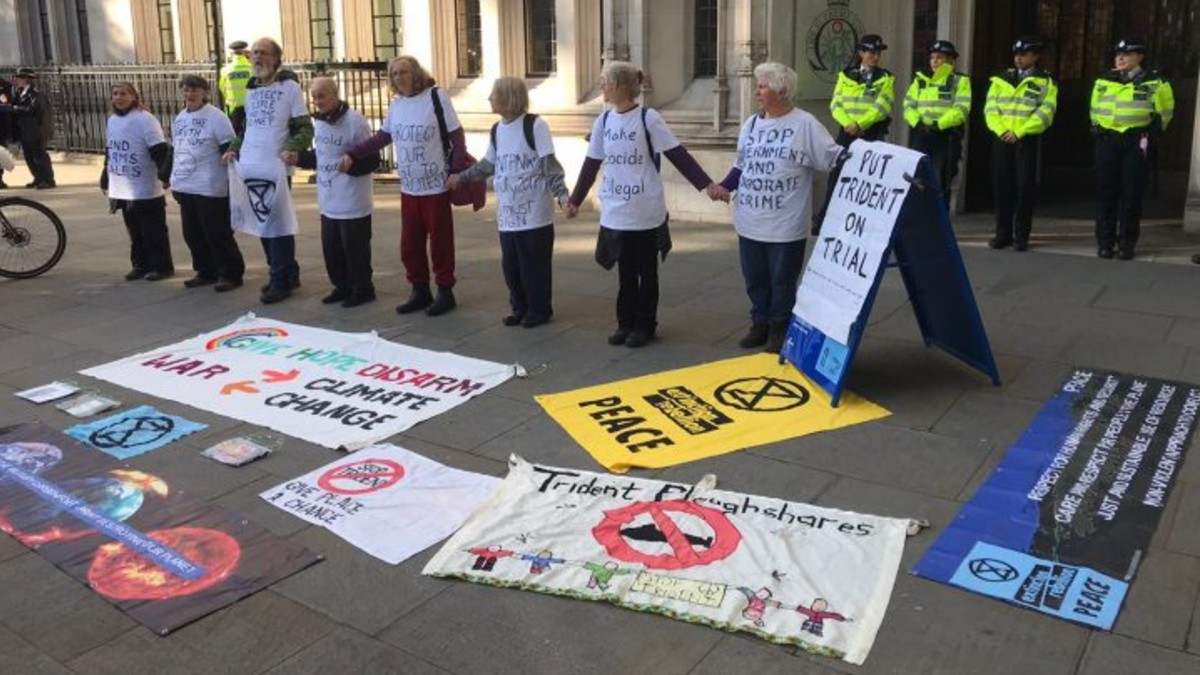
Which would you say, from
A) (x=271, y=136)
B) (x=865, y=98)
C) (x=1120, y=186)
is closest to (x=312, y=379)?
(x=271, y=136)

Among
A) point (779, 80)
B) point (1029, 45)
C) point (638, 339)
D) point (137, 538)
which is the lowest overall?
point (137, 538)

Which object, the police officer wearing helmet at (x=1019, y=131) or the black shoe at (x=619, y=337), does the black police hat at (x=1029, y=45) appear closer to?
the police officer wearing helmet at (x=1019, y=131)

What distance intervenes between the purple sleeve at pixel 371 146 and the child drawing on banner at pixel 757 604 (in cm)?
489

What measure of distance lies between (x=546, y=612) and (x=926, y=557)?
54.2 inches

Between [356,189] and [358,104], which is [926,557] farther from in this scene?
[358,104]

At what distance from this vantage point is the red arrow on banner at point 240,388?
6.03m

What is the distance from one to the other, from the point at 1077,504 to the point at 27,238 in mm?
8568

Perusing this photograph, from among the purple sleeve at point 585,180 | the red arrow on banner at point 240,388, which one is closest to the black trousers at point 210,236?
the red arrow on banner at point 240,388

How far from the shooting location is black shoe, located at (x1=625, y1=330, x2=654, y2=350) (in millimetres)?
6637

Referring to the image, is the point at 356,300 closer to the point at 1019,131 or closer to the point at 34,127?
the point at 1019,131

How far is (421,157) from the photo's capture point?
723cm

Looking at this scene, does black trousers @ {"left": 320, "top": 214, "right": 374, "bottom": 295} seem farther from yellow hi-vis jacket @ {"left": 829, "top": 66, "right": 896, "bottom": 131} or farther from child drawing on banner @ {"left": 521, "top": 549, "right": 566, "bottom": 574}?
yellow hi-vis jacket @ {"left": 829, "top": 66, "right": 896, "bottom": 131}

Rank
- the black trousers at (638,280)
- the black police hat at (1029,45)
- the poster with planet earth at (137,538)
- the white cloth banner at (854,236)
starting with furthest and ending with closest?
the black police hat at (1029,45)
the black trousers at (638,280)
the white cloth banner at (854,236)
the poster with planet earth at (137,538)

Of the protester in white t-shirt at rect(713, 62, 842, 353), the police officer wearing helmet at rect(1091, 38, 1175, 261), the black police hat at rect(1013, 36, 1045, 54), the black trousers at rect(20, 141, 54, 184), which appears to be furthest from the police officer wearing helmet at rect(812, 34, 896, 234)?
the black trousers at rect(20, 141, 54, 184)
